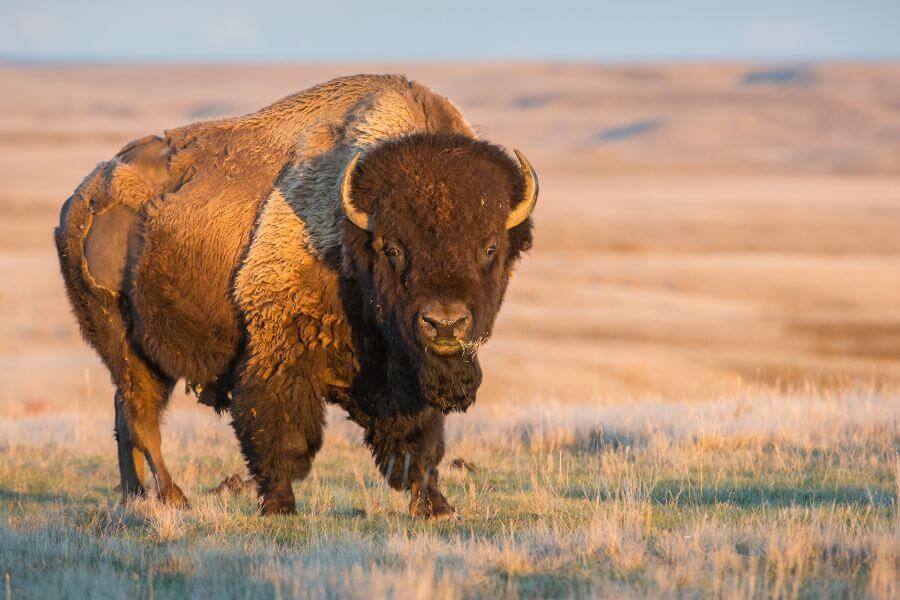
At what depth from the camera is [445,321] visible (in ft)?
22.6

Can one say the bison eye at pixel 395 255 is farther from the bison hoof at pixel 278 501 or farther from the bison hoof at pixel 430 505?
the bison hoof at pixel 278 501

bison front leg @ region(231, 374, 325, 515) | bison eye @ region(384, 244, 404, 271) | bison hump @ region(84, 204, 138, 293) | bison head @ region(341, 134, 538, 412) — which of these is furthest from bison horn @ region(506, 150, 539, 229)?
bison hump @ region(84, 204, 138, 293)

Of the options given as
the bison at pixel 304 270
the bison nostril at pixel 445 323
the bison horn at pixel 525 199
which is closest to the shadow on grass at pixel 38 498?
the bison at pixel 304 270

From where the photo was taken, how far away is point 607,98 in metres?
161

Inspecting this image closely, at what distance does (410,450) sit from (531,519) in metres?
1.07

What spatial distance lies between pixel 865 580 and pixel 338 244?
12.6 ft

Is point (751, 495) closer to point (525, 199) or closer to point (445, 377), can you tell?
point (445, 377)

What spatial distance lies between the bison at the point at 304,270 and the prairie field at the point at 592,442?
23.6 inches

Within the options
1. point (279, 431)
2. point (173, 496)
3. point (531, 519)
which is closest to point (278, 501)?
point (279, 431)

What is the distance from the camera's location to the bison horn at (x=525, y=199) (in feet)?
25.0

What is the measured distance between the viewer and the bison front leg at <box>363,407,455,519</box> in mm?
7910

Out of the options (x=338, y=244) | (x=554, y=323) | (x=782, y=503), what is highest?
(x=338, y=244)

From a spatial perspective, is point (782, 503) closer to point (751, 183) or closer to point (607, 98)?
point (751, 183)

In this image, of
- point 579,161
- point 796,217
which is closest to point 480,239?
point 796,217
